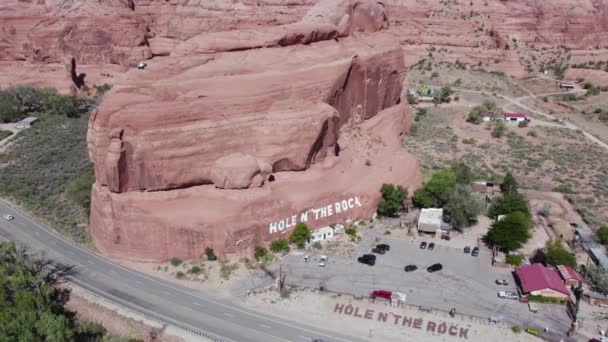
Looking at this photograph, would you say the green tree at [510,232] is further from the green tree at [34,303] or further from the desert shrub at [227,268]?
the green tree at [34,303]

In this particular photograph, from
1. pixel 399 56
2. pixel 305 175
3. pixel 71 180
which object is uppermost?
pixel 399 56

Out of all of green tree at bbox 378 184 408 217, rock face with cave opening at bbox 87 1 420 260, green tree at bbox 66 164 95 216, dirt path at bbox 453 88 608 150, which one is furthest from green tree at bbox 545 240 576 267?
green tree at bbox 66 164 95 216

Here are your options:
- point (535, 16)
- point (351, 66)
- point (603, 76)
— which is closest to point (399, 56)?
point (351, 66)

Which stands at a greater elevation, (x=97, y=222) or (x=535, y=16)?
(x=535, y=16)

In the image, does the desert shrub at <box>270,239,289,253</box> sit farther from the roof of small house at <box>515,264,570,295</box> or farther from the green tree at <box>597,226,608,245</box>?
the green tree at <box>597,226,608,245</box>

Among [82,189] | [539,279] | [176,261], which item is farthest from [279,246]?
[82,189]

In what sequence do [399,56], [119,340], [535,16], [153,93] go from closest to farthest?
1. [119,340]
2. [153,93]
3. [399,56]
4. [535,16]

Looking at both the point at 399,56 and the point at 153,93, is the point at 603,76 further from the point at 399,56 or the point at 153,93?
the point at 153,93
